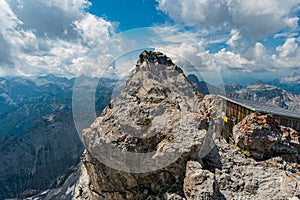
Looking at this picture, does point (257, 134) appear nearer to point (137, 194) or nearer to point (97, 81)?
point (137, 194)

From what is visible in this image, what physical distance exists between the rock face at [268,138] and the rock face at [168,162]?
0.45ft

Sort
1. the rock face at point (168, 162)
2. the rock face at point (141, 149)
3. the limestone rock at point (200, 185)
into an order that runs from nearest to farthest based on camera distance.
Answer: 1. the limestone rock at point (200, 185)
2. the rock face at point (168, 162)
3. the rock face at point (141, 149)

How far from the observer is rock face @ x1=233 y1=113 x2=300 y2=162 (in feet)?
33.3

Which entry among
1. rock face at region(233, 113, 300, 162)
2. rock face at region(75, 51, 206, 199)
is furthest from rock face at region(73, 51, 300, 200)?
rock face at region(233, 113, 300, 162)

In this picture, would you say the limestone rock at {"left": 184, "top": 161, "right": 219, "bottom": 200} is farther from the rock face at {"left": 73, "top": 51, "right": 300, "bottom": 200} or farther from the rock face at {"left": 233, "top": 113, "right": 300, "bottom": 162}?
the rock face at {"left": 233, "top": 113, "right": 300, "bottom": 162}

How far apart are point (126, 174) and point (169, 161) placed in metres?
2.35

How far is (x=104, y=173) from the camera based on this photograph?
10.8 meters

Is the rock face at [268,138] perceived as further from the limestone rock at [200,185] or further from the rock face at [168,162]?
the limestone rock at [200,185]

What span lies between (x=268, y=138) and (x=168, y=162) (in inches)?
201

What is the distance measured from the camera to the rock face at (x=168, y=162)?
885cm

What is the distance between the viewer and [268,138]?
33.5ft

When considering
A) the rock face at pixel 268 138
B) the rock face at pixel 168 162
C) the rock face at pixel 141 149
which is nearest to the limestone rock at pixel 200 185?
A: the rock face at pixel 168 162

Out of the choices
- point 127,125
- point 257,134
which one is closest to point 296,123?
point 257,134

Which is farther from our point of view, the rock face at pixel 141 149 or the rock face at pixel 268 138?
the rock face at pixel 268 138
